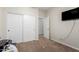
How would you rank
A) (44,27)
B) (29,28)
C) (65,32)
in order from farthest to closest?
(44,27)
(29,28)
(65,32)

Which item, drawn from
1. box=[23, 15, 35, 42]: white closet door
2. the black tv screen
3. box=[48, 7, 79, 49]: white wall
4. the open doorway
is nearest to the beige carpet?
box=[48, 7, 79, 49]: white wall

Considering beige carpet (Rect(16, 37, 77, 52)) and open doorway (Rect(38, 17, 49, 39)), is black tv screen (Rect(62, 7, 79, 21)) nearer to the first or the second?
beige carpet (Rect(16, 37, 77, 52))

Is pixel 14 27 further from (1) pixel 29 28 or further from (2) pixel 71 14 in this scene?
(2) pixel 71 14

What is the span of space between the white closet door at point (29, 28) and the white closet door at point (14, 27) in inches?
9.9

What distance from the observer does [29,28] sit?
2.89 meters

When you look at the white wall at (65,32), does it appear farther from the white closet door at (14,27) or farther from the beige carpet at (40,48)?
the white closet door at (14,27)

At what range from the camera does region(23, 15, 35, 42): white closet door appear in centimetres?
273

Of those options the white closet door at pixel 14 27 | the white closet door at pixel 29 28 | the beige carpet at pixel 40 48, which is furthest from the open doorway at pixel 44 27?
the white closet door at pixel 14 27

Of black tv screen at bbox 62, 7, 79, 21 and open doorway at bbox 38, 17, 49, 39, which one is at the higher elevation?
black tv screen at bbox 62, 7, 79, 21

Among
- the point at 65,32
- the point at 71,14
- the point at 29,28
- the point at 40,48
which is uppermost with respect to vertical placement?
the point at 71,14

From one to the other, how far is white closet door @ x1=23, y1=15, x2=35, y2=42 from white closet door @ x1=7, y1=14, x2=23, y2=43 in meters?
0.25

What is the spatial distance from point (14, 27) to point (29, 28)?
0.72 metres

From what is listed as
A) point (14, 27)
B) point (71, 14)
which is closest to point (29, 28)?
point (14, 27)

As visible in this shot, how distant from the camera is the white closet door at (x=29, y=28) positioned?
273cm
